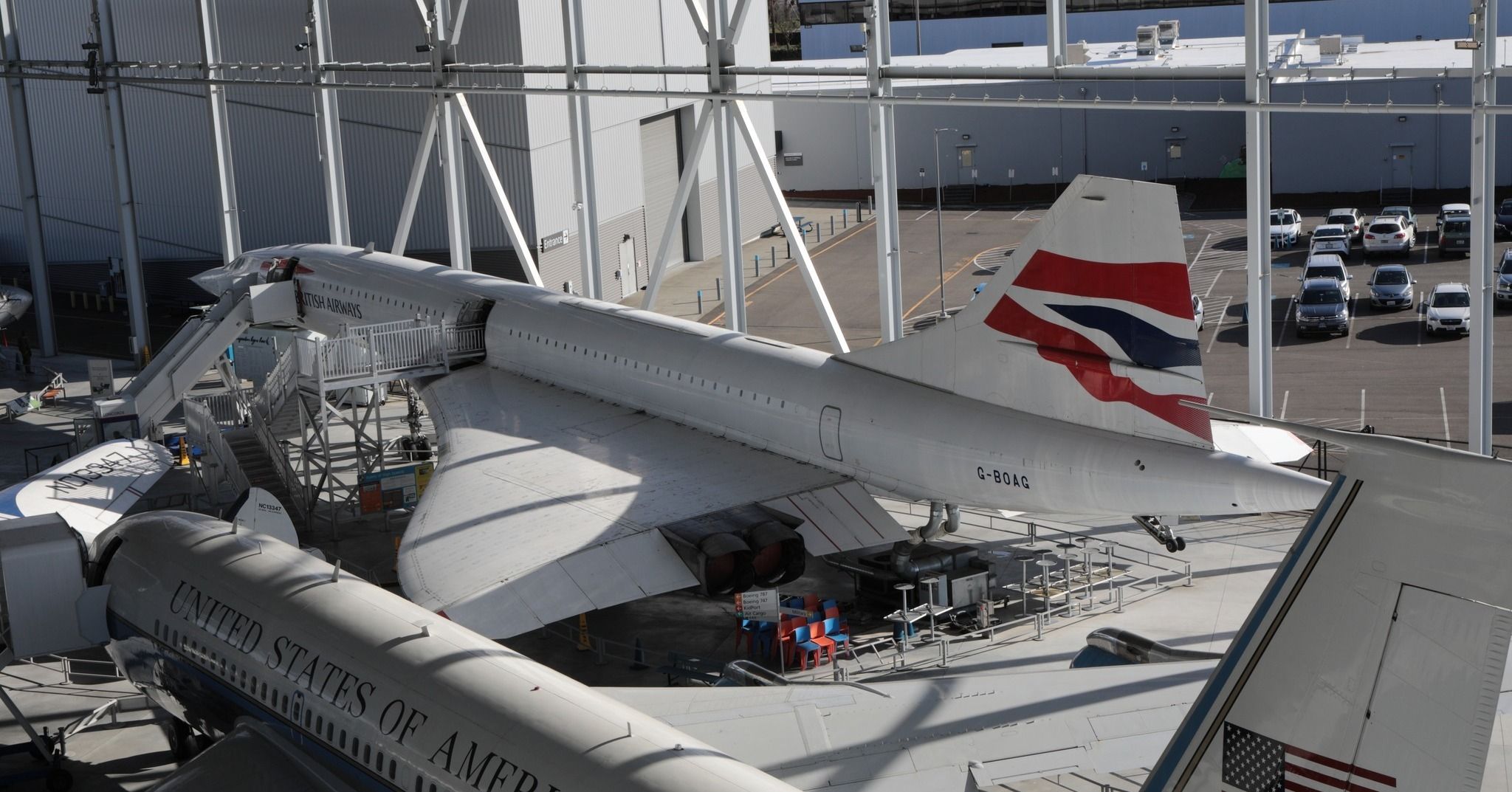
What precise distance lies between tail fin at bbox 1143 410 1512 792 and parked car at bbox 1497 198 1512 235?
152ft

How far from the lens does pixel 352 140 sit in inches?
1631

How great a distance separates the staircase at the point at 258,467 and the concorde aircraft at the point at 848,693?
8345 mm

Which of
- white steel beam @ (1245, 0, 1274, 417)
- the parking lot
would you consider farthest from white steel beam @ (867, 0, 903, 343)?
the parking lot

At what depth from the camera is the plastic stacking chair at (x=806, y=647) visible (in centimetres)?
1838

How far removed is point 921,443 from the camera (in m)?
18.1

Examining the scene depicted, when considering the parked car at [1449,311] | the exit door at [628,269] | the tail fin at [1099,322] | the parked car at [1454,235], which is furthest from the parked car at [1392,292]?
the tail fin at [1099,322]

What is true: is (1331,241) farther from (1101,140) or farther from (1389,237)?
→ (1101,140)

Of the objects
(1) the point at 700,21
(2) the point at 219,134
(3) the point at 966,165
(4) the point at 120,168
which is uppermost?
(1) the point at 700,21

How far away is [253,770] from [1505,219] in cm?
4613

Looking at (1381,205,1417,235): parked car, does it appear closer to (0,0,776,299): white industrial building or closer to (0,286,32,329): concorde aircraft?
(0,0,776,299): white industrial building

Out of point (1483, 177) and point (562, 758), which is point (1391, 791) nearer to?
point (562, 758)

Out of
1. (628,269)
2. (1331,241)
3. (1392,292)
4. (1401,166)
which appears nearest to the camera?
(1392,292)

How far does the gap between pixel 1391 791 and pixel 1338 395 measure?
85.2 ft

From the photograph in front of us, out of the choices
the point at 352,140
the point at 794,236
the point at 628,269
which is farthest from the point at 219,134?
the point at 794,236
